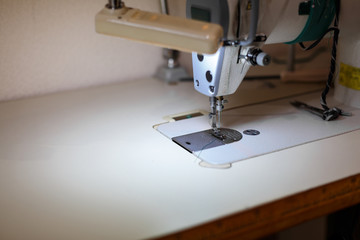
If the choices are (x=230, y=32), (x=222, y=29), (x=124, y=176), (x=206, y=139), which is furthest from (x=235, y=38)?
(x=124, y=176)

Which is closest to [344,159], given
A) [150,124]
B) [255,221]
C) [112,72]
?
[255,221]

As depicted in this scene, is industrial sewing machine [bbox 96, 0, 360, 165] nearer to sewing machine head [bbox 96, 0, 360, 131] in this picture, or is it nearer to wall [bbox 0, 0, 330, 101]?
sewing machine head [bbox 96, 0, 360, 131]

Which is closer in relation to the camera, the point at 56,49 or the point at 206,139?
the point at 206,139

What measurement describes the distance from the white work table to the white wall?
0.20 m

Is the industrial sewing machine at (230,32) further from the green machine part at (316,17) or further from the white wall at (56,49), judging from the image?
the white wall at (56,49)

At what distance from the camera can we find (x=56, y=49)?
1631 mm

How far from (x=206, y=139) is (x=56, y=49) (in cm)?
74

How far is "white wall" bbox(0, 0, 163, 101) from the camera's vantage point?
1.55 meters

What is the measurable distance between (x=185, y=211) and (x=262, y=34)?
513 mm

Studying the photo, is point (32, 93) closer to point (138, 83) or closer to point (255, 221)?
point (138, 83)

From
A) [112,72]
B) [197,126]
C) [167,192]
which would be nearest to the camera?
[167,192]

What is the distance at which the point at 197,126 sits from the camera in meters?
1.29

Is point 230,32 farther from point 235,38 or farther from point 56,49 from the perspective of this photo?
point 56,49

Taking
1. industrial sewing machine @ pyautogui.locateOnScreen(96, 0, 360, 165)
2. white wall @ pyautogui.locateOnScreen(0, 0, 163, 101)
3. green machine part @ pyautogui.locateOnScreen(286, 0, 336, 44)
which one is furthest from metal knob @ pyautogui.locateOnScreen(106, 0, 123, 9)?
white wall @ pyautogui.locateOnScreen(0, 0, 163, 101)
